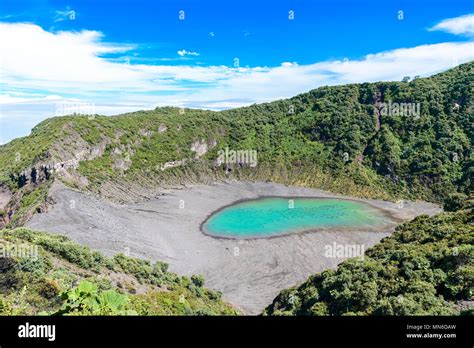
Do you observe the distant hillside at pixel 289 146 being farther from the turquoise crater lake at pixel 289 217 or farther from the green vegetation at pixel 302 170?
the turquoise crater lake at pixel 289 217

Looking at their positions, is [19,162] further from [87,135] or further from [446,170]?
[446,170]

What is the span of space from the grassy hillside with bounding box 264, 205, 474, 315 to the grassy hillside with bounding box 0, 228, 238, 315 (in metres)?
8.13

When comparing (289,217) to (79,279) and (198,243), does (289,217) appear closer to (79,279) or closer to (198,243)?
(198,243)

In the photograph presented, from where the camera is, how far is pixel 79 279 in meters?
26.0

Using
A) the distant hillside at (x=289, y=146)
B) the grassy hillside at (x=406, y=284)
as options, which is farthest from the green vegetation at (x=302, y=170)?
the distant hillside at (x=289, y=146)

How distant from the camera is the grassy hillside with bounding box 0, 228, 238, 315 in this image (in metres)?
17.2

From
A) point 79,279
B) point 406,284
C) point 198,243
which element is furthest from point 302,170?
point 406,284

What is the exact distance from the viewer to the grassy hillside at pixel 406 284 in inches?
612

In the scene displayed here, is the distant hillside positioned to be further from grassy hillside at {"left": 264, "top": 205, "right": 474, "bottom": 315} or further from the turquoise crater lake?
grassy hillside at {"left": 264, "top": 205, "right": 474, "bottom": 315}

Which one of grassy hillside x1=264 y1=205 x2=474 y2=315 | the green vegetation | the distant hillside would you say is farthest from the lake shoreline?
grassy hillside x1=264 y1=205 x2=474 y2=315

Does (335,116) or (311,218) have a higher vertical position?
(335,116)

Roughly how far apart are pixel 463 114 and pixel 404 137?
16.8 metres

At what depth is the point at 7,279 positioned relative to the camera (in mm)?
20609
